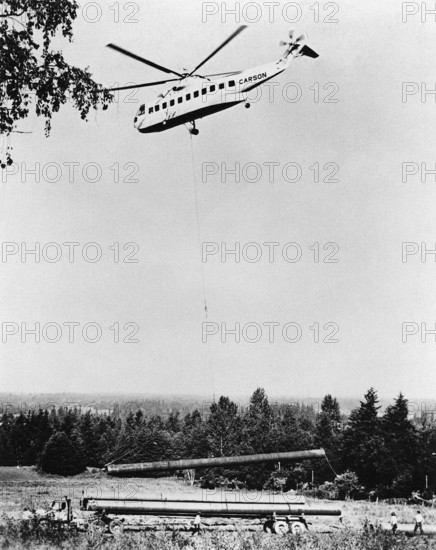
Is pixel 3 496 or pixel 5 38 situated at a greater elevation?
pixel 5 38

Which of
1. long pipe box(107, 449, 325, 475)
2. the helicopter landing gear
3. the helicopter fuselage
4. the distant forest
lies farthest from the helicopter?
the distant forest

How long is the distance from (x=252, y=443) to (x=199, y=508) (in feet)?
39.2

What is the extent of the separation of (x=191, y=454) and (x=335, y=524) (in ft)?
37.1

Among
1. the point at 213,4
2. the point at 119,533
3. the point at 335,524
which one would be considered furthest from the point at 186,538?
the point at 213,4

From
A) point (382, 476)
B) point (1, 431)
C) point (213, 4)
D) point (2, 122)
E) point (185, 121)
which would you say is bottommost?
point (382, 476)

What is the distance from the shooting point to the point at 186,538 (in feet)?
47.9

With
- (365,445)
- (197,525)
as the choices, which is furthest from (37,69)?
(365,445)

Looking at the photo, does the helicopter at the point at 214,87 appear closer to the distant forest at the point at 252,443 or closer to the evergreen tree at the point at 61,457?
the distant forest at the point at 252,443

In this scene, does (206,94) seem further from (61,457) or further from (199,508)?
(61,457)

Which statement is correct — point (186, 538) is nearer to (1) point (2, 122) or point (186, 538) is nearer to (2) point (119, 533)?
(2) point (119, 533)

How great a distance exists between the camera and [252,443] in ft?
91.0

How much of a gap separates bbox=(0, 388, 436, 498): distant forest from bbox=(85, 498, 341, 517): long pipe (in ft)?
18.1

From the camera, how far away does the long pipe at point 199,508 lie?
51.1 ft

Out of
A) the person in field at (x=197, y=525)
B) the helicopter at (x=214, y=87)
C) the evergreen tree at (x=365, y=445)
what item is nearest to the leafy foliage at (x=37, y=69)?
the helicopter at (x=214, y=87)
